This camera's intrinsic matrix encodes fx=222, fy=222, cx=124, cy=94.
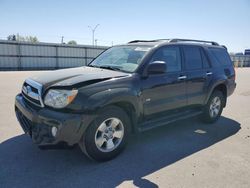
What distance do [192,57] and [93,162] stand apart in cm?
308

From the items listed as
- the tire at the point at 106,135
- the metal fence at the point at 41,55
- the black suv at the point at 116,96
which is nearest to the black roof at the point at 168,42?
the black suv at the point at 116,96

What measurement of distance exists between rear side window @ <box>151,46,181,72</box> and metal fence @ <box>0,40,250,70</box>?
2411 cm

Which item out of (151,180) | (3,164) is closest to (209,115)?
(151,180)

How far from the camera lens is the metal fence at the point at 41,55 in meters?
24.2

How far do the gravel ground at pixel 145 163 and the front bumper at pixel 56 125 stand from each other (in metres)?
0.48

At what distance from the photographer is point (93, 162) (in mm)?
3471

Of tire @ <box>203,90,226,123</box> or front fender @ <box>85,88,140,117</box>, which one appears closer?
front fender @ <box>85,88,140,117</box>

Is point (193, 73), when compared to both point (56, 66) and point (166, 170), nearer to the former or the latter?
point (166, 170)

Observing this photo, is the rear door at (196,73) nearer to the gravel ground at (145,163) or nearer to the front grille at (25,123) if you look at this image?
the gravel ground at (145,163)

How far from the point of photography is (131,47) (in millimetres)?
4520

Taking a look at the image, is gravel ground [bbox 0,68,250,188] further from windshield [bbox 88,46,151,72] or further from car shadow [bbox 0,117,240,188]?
windshield [bbox 88,46,151,72]

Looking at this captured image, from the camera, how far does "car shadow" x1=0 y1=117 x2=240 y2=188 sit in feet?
9.71

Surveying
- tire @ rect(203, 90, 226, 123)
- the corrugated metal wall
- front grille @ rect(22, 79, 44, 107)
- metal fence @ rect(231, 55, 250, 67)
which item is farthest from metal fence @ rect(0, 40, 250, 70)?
metal fence @ rect(231, 55, 250, 67)

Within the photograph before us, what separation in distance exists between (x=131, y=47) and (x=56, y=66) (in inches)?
976
